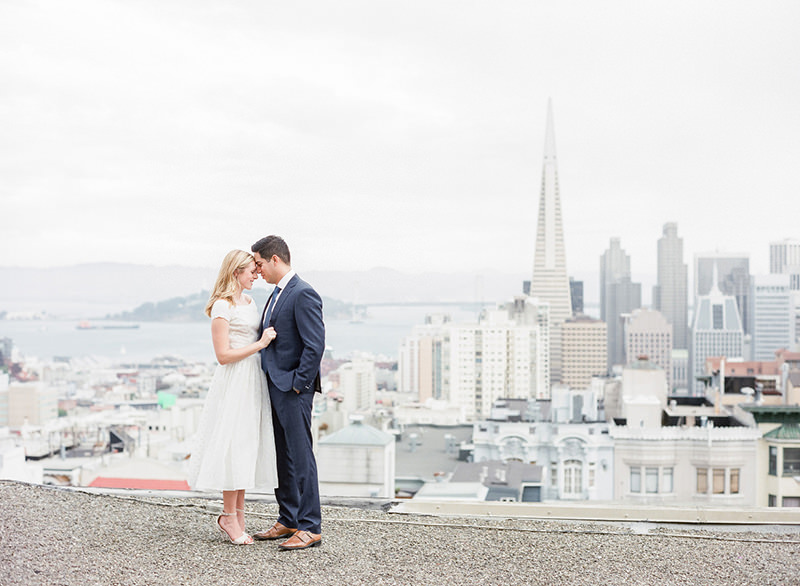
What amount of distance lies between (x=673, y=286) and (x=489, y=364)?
38.1 meters

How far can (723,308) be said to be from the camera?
220 ft

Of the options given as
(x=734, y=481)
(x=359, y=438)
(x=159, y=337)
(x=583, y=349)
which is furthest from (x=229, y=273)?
(x=583, y=349)

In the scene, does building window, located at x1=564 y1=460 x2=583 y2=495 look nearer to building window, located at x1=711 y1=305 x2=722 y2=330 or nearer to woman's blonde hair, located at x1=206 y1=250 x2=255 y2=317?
woman's blonde hair, located at x1=206 y1=250 x2=255 y2=317

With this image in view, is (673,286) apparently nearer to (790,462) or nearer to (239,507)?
(790,462)

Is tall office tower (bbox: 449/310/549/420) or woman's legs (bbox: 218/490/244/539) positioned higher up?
woman's legs (bbox: 218/490/244/539)

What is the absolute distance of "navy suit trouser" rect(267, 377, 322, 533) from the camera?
2.68 meters

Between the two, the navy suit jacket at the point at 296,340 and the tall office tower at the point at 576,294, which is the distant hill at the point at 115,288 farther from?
the navy suit jacket at the point at 296,340

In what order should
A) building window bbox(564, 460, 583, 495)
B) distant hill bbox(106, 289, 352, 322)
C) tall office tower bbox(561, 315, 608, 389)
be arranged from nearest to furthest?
building window bbox(564, 460, 583, 495) < distant hill bbox(106, 289, 352, 322) < tall office tower bbox(561, 315, 608, 389)

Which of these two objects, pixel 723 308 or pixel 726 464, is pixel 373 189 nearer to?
pixel 723 308

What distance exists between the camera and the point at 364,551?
8.73ft

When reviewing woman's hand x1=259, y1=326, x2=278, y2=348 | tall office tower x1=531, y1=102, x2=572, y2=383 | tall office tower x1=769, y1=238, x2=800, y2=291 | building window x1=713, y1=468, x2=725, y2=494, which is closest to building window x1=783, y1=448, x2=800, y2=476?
building window x1=713, y1=468, x2=725, y2=494

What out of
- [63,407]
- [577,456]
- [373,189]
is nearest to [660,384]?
[577,456]

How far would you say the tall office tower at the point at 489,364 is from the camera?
50875 millimetres

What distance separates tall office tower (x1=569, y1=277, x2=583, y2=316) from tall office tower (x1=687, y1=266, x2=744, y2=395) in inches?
718
